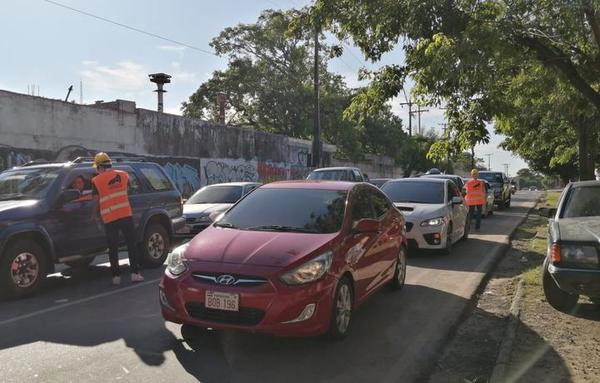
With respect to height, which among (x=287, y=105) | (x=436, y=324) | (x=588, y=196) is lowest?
(x=436, y=324)

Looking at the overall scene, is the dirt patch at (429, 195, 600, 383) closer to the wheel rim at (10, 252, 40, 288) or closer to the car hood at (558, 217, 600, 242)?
the car hood at (558, 217, 600, 242)

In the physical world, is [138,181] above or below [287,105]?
below

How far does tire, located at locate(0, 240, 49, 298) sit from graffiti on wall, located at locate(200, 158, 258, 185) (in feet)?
58.0

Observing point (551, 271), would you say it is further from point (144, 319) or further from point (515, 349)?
point (144, 319)

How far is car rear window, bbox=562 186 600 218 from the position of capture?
6.96m

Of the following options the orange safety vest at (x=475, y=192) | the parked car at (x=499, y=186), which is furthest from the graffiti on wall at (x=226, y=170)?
the orange safety vest at (x=475, y=192)

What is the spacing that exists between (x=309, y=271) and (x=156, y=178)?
19.8 ft

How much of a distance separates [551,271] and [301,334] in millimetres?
2887

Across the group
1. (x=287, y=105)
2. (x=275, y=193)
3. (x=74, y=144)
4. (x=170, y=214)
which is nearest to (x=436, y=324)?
(x=275, y=193)

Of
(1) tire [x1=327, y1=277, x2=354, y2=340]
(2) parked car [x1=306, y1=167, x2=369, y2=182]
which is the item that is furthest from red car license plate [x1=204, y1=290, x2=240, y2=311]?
(2) parked car [x1=306, y1=167, x2=369, y2=182]

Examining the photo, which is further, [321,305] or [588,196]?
[588,196]

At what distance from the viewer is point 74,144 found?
755 inches

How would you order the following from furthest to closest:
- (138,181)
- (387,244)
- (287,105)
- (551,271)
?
(287,105) < (138,181) < (387,244) < (551,271)

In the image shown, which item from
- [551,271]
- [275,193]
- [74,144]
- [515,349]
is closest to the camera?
[515,349]
